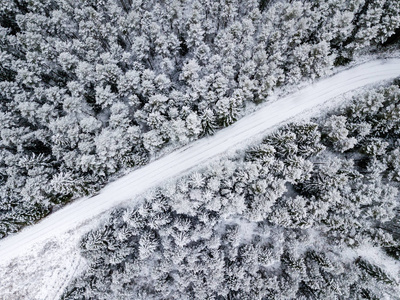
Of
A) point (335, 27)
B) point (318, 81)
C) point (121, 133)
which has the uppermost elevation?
point (335, 27)

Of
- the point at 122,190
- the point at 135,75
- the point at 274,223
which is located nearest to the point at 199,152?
the point at 122,190

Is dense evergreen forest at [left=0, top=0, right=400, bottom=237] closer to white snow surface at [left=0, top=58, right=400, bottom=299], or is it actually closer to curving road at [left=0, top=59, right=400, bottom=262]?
curving road at [left=0, top=59, right=400, bottom=262]

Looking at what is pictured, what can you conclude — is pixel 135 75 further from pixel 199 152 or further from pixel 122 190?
pixel 122 190

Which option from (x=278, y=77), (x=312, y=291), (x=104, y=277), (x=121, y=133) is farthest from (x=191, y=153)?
(x=312, y=291)

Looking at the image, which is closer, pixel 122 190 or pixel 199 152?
pixel 122 190

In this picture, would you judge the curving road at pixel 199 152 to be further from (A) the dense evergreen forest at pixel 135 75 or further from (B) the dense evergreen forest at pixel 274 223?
(B) the dense evergreen forest at pixel 274 223

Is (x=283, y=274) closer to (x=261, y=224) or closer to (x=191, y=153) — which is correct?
(x=261, y=224)

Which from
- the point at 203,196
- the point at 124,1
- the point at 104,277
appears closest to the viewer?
the point at 203,196
